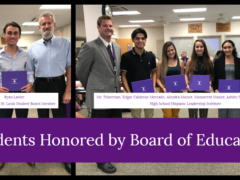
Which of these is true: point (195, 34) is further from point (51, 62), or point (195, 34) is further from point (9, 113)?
point (9, 113)

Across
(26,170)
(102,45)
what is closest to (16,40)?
(102,45)

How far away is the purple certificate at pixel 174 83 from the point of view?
2443mm

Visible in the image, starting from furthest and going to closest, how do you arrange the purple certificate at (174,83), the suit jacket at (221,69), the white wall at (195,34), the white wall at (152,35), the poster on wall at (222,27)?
the white wall at (152,35)
the poster on wall at (222,27)
the white wall at (195,34)
the suit jacket at (221,69)
the purple certificate at (174,83)

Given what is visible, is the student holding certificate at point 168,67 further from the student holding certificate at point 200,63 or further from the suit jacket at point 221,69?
the suit jacket at point 221,69

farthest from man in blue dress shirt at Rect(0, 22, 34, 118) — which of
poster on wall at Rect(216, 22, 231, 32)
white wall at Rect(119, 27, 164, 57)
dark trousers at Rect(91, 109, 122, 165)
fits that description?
white wall at Rect(119, 27, 164, 57)

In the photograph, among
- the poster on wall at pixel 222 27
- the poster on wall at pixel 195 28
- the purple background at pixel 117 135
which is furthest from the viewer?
the poster on wall at pixel 195 28

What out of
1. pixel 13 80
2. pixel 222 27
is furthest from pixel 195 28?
pixel 13 80

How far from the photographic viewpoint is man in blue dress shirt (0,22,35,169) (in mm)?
2199

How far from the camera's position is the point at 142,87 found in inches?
87.7

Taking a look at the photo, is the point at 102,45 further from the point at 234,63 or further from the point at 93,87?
the point at 234,63

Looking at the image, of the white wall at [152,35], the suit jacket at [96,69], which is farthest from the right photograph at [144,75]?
the white wall at [152,35]

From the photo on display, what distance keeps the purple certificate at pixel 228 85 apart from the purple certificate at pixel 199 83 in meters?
0.17

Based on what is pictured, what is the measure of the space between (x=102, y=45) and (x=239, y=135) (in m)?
1.44

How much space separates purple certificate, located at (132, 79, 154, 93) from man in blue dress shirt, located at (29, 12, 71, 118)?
0.64m
